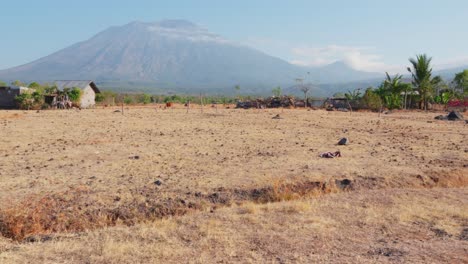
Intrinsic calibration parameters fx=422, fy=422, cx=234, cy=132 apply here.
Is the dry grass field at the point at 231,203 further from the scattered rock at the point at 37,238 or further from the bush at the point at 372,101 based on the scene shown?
the bush at the point at 372,101

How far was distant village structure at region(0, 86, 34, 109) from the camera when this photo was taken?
3728 cm

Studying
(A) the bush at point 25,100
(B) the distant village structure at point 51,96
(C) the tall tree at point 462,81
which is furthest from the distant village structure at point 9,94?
(C) the tall tree at point 462,81

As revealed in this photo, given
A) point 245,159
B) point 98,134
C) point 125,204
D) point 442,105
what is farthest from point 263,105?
point 125,204

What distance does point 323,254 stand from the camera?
5.66m

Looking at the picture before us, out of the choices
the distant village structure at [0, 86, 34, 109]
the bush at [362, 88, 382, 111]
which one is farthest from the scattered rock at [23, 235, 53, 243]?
the bush at [362, 88, 382, 111]

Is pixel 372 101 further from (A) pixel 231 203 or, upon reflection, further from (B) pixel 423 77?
(A) pixel 231 203

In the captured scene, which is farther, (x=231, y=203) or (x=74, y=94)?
(x=74, y=94)

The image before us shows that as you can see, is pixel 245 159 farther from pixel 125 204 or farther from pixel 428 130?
pixel 428 130

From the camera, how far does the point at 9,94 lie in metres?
37.8

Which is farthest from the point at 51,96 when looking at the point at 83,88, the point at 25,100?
the point at 83,88

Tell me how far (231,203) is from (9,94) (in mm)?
36068

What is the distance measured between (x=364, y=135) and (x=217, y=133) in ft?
19.7

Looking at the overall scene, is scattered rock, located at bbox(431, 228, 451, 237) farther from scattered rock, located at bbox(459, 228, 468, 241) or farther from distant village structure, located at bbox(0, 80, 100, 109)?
distant village structure, located at bbox(0, 80, 100, 109)

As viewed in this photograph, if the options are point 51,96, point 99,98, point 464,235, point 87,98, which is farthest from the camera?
point 99,98
